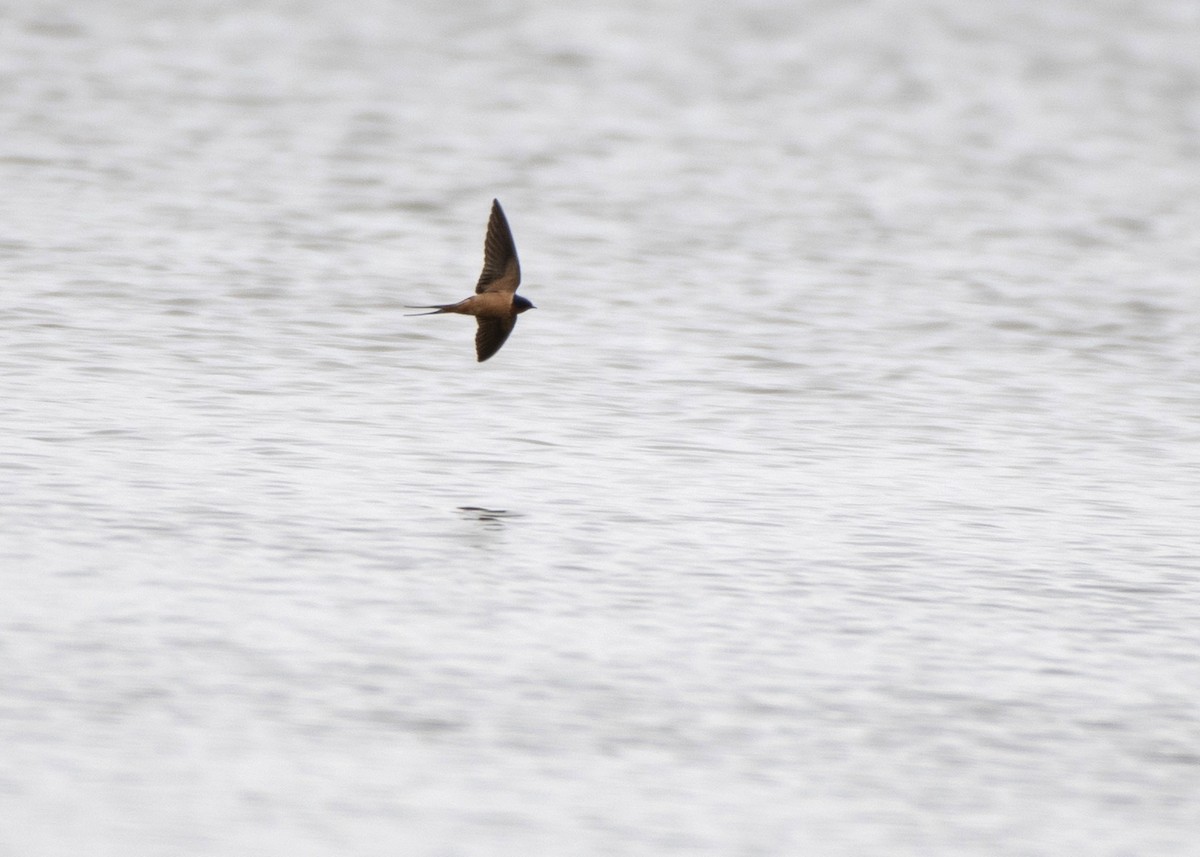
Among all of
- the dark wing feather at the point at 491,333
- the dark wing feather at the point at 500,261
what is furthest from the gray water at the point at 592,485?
the dark wing feather at the point at 500,261

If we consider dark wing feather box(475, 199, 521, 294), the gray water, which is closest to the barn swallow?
dark wing feather box(475, 199, 521, 294)

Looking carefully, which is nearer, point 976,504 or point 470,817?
point 470,817

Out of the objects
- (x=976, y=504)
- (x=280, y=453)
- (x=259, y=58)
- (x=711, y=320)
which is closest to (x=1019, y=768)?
(x=976, y=504)

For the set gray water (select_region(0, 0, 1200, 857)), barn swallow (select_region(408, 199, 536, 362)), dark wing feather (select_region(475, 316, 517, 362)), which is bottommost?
gray water (select_region(0, 0, 1200, 857))

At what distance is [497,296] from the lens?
10.2m

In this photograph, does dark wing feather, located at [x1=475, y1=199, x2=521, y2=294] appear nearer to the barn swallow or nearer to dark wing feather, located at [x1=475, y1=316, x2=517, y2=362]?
the barn swallow

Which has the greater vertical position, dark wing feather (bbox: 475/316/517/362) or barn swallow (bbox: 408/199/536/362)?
barn swallow (bbox: 408/199/536/362)

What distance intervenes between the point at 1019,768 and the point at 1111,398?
6202 mm

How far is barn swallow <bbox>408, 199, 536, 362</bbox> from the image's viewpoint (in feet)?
33.5

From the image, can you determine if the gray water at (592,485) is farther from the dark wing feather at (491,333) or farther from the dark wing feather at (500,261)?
the dark wing feather at (500,261)

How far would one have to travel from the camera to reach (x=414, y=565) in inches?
345

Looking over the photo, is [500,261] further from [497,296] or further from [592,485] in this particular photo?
[592,485]

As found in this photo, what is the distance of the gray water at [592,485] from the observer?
6.68 m

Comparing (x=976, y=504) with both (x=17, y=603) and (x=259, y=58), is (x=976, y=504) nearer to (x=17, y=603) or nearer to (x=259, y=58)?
(x=17, y=603)
